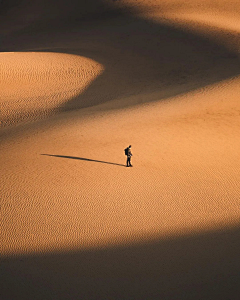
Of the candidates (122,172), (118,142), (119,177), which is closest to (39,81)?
(118,142)

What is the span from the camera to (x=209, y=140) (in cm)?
1428

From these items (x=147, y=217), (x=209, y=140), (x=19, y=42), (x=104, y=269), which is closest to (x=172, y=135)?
(x=209, y=140)

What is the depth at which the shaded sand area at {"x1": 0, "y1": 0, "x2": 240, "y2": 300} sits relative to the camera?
6.88 meters

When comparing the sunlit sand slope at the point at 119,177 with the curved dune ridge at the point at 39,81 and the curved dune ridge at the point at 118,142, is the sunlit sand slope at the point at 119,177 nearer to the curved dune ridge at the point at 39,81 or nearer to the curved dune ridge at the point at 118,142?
the curved dune ridge at the point at 118,142

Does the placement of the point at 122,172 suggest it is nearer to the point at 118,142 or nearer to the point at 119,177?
the point at 119,177

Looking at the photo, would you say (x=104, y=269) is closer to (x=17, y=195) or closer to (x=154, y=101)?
(x=17, y=195)

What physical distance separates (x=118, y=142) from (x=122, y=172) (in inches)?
104

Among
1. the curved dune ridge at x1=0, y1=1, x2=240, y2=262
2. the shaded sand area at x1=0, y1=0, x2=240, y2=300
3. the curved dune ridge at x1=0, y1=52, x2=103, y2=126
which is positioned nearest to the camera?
the shaded sand area at x1=0, y1=0, x2=240, y2=300

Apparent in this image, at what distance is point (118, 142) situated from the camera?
45.1 feet

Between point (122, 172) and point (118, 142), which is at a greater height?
point (118, 142)

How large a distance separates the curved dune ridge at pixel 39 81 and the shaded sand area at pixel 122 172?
0.11 m

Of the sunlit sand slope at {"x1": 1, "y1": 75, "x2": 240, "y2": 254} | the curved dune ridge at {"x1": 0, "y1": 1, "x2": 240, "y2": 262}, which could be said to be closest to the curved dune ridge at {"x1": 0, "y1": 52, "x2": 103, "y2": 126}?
the curved dune ridge at {"x1": 0, "y1": 1, "x2": 240, "y2": 262}

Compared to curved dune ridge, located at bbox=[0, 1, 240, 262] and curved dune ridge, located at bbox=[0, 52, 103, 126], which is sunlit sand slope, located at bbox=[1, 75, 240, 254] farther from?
curved dune ridge, located at bbox=[0, 52, 103, 126]

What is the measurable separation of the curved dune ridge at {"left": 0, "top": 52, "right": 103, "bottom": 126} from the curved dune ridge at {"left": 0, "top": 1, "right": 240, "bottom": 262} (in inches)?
2.7
